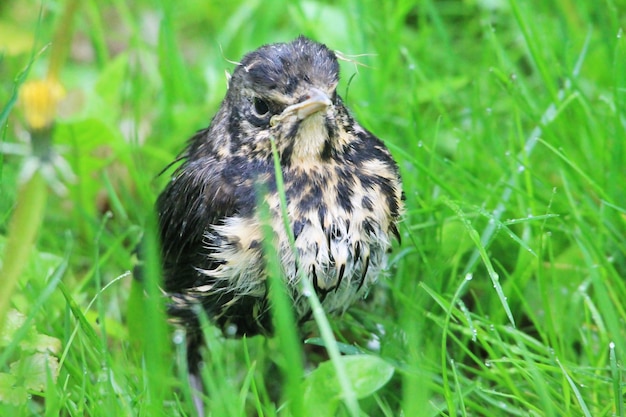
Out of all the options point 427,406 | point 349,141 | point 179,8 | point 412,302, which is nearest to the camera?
point 427,406

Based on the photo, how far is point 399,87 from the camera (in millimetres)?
3305

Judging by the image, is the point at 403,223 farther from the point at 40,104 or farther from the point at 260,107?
the point at 40,104

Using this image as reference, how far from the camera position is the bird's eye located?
2.07 meters

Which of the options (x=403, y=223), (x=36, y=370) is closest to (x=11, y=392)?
(x=36, y=370)

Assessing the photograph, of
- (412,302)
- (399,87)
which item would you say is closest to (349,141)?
(412,302)

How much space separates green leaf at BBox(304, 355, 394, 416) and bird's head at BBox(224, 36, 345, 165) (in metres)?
0.48

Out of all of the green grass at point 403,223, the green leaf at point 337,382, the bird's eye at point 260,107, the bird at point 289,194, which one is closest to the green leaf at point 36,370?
the green grass at point 403,223

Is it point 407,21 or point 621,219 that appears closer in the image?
point 621,219

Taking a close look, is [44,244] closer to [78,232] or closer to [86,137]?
[78,232]

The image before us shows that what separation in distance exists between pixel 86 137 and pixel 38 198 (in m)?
1.72

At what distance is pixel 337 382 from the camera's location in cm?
196

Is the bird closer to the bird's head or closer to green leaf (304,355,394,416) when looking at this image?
the bird's head

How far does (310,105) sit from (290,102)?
7cm

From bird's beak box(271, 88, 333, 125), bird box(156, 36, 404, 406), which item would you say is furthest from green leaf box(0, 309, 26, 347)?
bird's beak box(271, 88, 333, 125)
